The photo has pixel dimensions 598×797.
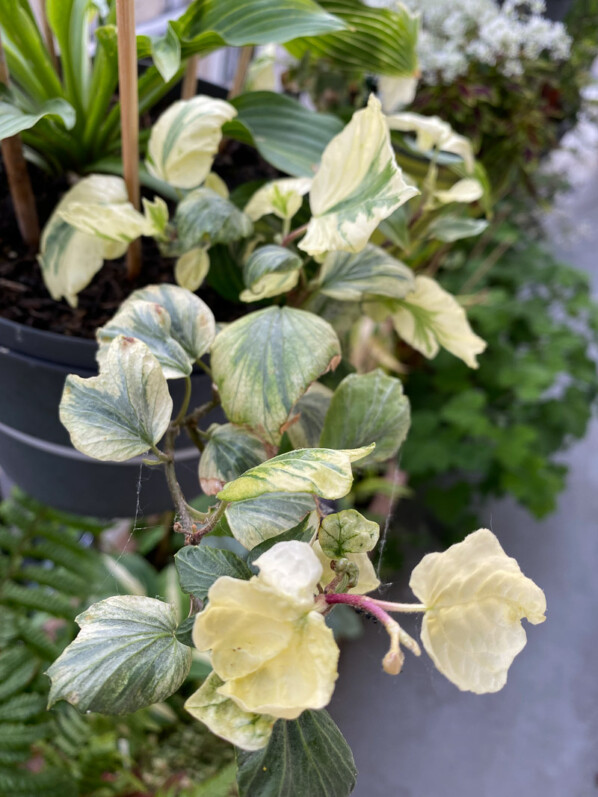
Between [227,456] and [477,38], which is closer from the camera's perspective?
[227,456]

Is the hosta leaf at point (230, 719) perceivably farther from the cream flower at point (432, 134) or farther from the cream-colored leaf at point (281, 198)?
the cream flower at point (432, 134)

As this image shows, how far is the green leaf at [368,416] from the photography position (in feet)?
1.37

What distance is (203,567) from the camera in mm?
288

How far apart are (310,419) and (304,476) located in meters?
0.21

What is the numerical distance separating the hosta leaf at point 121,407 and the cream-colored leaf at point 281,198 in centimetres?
18

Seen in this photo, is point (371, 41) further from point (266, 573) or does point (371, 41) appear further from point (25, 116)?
point (266, 573)

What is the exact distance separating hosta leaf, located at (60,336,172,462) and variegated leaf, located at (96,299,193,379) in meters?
0.04

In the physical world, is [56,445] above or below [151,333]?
below

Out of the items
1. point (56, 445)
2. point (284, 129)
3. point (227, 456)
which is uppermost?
point (284, 129)

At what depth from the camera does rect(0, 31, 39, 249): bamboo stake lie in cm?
51

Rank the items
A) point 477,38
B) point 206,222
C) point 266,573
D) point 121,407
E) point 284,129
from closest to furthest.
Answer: point 266,573
point 121,407
point 206,222
point 284,129
point 477,38

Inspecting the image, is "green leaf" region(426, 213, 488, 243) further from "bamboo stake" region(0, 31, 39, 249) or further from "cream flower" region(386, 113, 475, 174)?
"bamboo stake" region(0, 31, 39, 249)

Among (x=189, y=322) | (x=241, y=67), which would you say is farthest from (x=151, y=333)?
(x=241, y=67)

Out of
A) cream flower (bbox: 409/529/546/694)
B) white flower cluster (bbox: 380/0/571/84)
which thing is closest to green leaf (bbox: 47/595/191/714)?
cream flower (bbox: 409/529/546/694)
